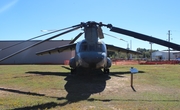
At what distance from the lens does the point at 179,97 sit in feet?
33.6

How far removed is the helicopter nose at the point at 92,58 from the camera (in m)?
14.7

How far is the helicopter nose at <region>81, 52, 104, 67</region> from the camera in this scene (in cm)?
1474

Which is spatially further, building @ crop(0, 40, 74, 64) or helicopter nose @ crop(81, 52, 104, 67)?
building @ crop(0, 40, 74, 64)

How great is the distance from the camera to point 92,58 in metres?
14.8

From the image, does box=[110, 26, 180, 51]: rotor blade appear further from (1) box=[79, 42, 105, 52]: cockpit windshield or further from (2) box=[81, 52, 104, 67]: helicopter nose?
(1) box=[79, 42, 105, 52]: cockpit windshield

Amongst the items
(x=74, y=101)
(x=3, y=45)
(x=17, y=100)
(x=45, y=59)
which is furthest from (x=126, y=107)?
(x=3, y=45)

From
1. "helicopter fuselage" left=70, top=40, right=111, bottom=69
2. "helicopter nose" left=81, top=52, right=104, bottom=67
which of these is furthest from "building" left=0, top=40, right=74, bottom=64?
"helicopter nose" left=81, top=52, right=104, bottom=67

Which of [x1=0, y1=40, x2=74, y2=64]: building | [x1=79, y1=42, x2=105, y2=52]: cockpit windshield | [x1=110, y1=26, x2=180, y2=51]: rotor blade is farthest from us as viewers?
[x1=0, y1=40, x2=74, y2=64]: building

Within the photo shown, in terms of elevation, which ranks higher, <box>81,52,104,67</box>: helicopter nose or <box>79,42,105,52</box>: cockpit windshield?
<box>79,42,105,52</box>: cockpit windshield

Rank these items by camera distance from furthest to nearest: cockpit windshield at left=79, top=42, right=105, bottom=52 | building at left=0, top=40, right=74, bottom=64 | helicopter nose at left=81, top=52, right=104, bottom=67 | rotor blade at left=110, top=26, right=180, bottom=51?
building at left=0, top=40, right=74, bottom=64 → cockpit windshield at left=79, top=42, right=105, bottom=52 → helicopter nose at left=81, top=52, right=104, bottom=67 → rotor blade at left=110, top=26, right=180, bottom=51

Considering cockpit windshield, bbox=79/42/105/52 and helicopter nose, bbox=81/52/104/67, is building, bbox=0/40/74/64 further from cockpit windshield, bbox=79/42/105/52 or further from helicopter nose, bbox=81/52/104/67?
helicopter nose, bbox=81/52/104/67

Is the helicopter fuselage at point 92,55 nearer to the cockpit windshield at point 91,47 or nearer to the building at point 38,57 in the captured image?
the cockpit windshield at point 91,47

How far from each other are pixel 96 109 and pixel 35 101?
2828 mm

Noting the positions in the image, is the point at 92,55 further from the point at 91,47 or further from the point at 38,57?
the point at 38,57
